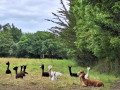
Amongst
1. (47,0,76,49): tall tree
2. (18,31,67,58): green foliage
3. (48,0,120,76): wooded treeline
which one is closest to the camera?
(48,0,120,76): wooded treeline

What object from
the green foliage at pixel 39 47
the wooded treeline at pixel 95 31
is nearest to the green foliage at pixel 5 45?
the green foliage at pixel 39 47

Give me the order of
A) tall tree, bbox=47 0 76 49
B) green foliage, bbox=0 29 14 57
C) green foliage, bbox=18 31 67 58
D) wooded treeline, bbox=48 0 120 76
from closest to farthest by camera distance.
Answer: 1. wooded treeline, bbox=48 0 120 76
2. tall tree, bbox=47 0 76 49
3. green foliage, bbox=18 31 67 58
4. green foliage, bbox=0 29 14 57

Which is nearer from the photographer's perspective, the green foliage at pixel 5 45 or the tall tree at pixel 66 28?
the tall tree at pixel 66 28

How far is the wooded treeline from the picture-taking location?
261 inches

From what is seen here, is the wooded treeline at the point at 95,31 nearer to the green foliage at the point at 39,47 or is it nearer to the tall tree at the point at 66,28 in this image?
the tall tree at the point at 66,28

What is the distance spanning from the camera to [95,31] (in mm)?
8906

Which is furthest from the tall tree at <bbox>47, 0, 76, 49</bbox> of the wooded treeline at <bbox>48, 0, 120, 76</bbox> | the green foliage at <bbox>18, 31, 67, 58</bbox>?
the green foliage at <bbox>18, 31, 67, 58</bbox>

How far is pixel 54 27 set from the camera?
17.5 meters

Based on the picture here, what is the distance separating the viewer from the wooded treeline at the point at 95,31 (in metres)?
6.63

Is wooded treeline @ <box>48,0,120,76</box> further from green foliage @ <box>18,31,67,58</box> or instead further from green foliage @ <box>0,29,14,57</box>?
green foliage @ <box>0,29,14,57</box>

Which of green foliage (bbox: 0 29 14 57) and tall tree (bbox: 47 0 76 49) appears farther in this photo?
green foliage (bbox: 0 29 14 57)

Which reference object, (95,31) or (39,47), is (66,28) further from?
(39,47)

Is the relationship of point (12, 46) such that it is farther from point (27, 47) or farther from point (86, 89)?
point (86, 89)

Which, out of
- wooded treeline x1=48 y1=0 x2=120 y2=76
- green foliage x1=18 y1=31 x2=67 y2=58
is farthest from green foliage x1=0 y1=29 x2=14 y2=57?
wooded treeline x1=48 y1=0 x2=120 y2=76
